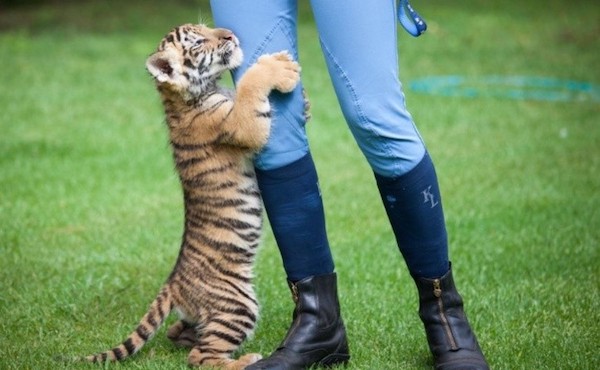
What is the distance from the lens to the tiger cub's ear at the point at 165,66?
3.91 m

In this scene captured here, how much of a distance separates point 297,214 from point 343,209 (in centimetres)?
290

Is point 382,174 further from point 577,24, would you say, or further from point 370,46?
point 577,24

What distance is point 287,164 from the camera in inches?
143

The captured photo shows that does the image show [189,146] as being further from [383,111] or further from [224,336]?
[383,111]

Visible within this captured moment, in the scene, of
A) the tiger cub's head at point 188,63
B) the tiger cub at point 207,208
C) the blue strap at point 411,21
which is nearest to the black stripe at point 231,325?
the tiger cub at point 207,208

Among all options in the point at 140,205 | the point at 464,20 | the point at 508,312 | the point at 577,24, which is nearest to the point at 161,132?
the point at 140,205

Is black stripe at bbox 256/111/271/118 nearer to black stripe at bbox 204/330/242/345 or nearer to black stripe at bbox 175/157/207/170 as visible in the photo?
black stripe at bbox 175/157/207/170

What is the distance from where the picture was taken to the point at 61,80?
10.8m

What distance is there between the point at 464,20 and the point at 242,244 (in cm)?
1112

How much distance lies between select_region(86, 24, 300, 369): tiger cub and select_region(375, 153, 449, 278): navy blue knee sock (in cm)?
60

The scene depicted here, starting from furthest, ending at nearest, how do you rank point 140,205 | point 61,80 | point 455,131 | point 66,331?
point 61,80
point 455,131
point 140,205
point 66,331

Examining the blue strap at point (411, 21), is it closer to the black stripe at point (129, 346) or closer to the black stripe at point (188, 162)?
the black stripe at point (188, 162)

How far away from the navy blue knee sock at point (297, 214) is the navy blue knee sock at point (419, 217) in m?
0.27

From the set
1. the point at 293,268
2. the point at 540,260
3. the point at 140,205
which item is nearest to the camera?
the point at 293,268
